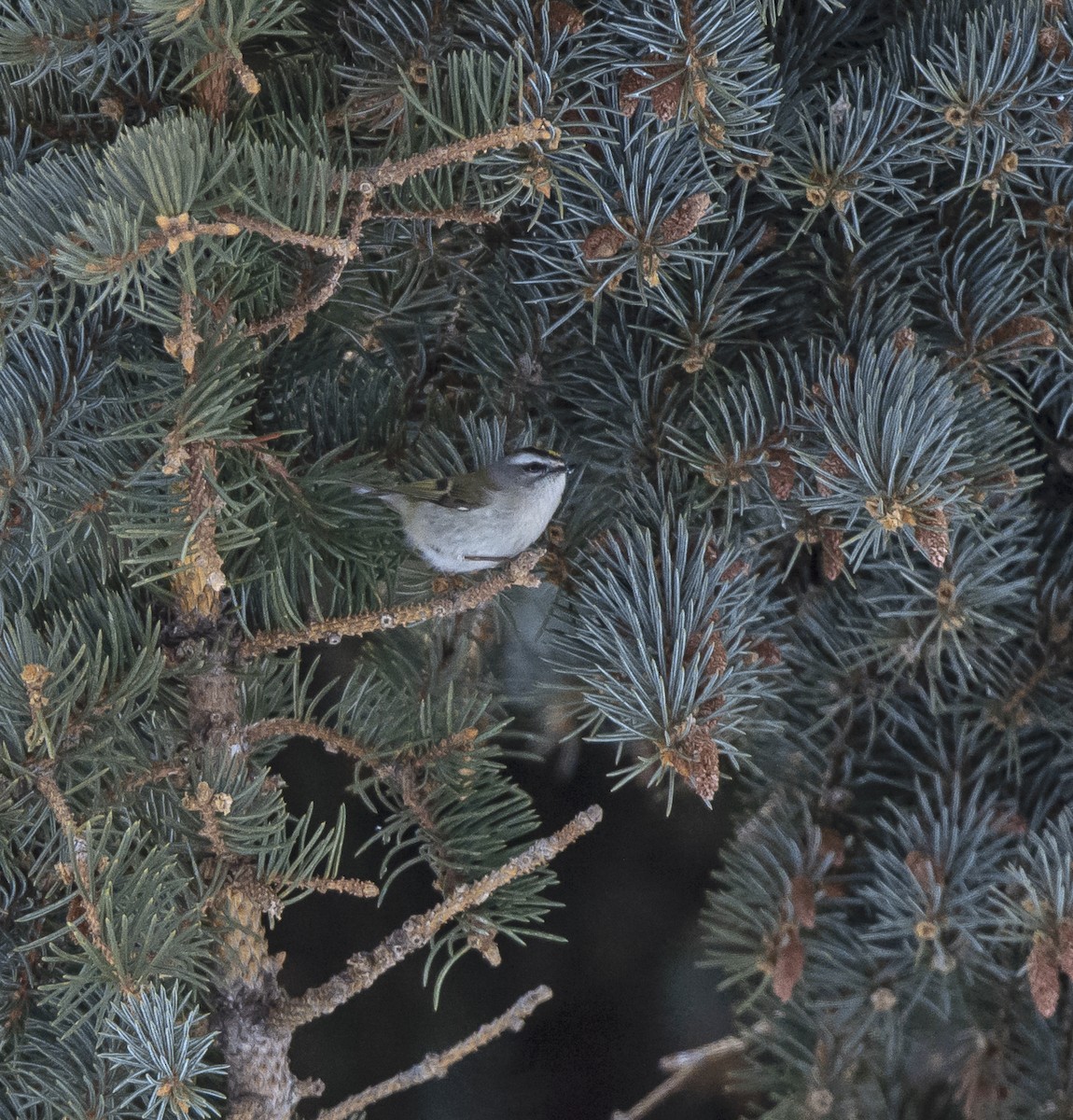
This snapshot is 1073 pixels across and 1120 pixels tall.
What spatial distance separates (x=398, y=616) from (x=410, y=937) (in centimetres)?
18

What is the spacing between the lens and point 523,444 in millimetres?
761

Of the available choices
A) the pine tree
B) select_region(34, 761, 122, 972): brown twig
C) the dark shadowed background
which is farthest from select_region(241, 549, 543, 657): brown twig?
the dark shadowed background

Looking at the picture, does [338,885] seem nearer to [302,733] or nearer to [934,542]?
[302,733]

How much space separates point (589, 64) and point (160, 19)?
24 cm

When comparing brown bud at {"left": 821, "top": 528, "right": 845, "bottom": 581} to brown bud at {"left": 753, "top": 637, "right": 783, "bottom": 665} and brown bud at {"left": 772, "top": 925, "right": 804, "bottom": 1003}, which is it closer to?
brown bud at {"left": 753, "top": 637, "right": 783, "bottom": 665}

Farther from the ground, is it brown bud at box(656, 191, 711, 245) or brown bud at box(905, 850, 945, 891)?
brown bud at box(656, 191, 711, 245)

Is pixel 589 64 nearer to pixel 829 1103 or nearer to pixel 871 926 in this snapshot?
pixel 871 926

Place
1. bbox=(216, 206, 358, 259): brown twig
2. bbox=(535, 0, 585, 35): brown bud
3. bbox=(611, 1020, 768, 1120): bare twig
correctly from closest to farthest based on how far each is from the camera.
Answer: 1. bbox=(216, 206, 358, 259): brown twig
2. bbox=(535, 0, 585, 35): brown bud
3. bbox=(611, 1020, 768, 1120): bare twig

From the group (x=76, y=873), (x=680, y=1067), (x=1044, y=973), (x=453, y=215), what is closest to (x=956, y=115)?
(x=453, y=215)

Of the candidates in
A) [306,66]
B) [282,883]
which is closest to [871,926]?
[282,883]

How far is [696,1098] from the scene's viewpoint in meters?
0.92

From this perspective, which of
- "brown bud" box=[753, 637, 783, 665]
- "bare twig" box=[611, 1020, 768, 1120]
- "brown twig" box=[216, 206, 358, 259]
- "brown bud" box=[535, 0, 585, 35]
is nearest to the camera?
"brown twig" box=[216, 206, 358, 259]

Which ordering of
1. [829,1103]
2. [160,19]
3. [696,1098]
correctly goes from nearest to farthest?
[160,19] → [829,1103] → [696,1098]

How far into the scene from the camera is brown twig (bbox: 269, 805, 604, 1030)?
0.61 metres
